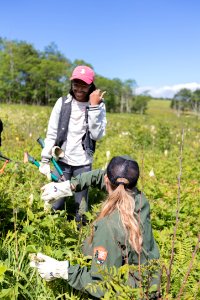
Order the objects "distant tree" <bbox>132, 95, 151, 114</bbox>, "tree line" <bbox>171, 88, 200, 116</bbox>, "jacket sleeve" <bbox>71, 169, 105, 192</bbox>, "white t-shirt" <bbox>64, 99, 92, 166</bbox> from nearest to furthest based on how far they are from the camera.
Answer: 1. "tree line" <bbox>171, 88, 200, 116</bbox>
2. "jacket sleeve" <bbox>71, 169, 105, 192</bbox>
3. "white t-shirt" <bbox>64, 99, 92, 166</bbox>
4. "distant tree" <bbox>132, 95, 151, 114</bbox>

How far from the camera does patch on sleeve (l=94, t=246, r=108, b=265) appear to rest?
1929mm

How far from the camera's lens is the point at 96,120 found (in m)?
3.29

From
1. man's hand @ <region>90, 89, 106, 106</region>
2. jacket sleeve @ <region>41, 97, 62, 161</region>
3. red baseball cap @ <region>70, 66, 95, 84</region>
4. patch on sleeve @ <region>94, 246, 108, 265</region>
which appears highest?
red baseball cap @ <region>70, 66, 95, 84</region>

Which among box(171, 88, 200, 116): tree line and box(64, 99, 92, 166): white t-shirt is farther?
box(64, 99, 92, 166): white t-shirt

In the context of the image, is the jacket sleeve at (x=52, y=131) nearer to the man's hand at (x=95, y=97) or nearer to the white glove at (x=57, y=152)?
the white glove at (x=57, y=152)

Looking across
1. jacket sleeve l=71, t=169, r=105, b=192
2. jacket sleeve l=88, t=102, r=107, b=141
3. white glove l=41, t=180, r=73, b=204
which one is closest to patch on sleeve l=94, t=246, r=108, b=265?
white glove l=41, t=180, r=73, b=204

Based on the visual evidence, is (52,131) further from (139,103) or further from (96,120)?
(139,103)

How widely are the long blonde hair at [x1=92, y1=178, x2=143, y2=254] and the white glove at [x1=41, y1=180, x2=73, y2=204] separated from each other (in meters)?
0.71

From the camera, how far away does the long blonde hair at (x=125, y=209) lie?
6.61 ft

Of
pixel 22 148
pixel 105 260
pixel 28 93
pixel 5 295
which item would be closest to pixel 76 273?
pixel 105 260

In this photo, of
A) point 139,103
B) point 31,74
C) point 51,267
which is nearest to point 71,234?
point 51,267

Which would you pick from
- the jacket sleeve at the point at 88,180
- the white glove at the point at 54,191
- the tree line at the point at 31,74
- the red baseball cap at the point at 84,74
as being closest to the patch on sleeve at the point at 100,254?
the white glove at the point at 54,191

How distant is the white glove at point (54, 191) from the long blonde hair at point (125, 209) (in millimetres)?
705

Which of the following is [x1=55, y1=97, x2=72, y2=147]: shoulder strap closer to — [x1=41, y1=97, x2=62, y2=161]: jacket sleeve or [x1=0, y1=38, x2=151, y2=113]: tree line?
[x1=41, y1=97, x2=62, y2=161]: jacket sleeve
